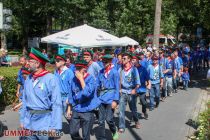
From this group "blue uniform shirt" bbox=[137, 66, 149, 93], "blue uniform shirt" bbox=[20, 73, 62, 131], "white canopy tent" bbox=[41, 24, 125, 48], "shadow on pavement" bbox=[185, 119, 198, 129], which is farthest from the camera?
"white canopy tent" bbox=[41, 24, 125, 48]

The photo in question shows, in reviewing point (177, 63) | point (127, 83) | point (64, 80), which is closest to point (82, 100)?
point (64, 80)

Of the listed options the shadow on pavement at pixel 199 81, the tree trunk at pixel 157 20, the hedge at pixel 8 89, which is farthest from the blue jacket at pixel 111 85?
the tree trunk at pixel 157 20

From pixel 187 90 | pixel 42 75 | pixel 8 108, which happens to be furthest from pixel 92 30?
pixel 42 75

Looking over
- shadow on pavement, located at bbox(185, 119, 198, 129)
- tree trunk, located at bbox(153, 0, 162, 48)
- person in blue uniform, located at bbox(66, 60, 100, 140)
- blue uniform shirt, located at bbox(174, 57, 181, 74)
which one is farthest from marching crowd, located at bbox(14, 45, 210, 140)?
tree trunk, located at bbox(153, 0, 162, 48)

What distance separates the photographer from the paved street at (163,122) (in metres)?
9.45

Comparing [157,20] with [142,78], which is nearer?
[142,78]

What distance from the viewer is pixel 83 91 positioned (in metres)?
6.76

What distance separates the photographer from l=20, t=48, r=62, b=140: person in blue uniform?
5.48 m

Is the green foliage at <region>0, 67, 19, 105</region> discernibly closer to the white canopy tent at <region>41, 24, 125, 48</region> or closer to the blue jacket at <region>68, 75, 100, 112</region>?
the white canopy tent at <region>41, 24, 125, 48</region>

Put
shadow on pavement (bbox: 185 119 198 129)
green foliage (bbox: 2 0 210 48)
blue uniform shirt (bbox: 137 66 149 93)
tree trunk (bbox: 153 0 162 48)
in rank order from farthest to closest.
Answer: green foliage (bbox: 2 0 210 48)
tree trunk (bbox: 153 0 162 48)
blue uniform shirt (bbox: 137 66 149 93)
shadow on pavement (bbox: 185 119 198 129)

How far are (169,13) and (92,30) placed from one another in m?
18.3

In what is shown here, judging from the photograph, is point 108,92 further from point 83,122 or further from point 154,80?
point 154,80

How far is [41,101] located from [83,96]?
144 cm

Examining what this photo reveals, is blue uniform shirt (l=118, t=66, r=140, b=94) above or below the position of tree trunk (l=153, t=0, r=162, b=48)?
below
